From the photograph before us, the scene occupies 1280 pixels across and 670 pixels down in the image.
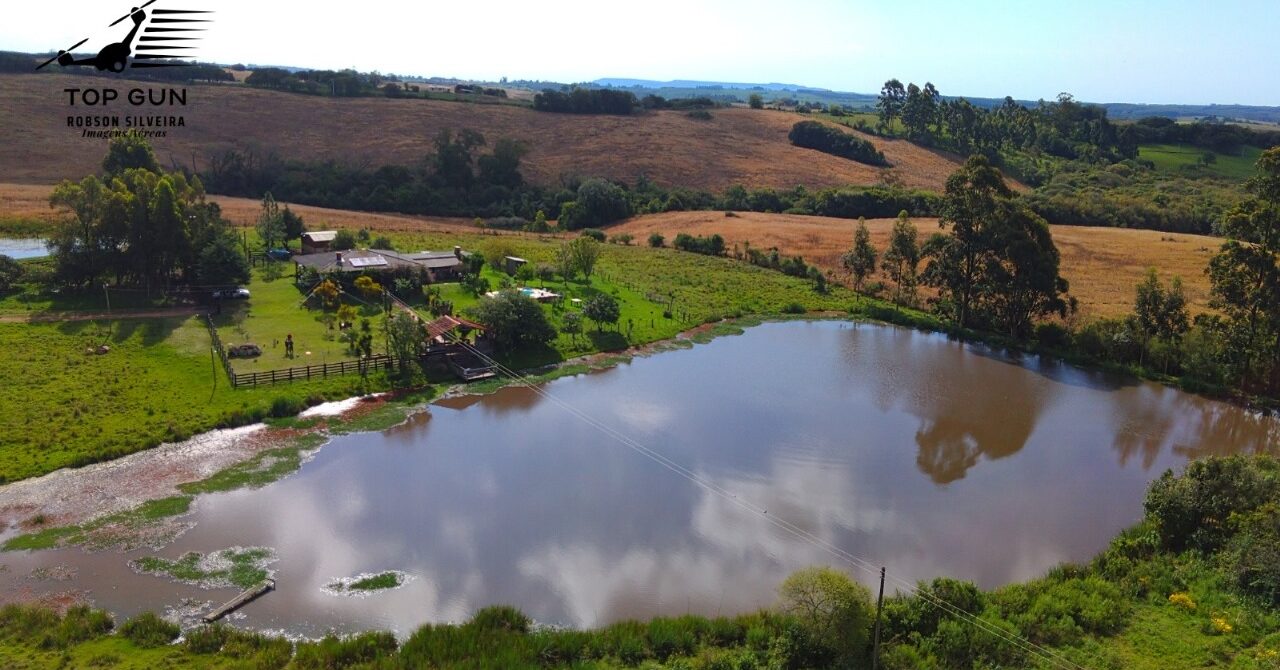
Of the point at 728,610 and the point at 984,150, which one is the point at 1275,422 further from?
the point at 984,150

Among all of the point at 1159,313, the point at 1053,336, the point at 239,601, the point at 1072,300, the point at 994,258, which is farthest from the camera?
the point at 994,258

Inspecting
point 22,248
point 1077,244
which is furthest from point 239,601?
point 1077,244

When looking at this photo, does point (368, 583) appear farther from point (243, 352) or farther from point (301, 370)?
point (243, 352)

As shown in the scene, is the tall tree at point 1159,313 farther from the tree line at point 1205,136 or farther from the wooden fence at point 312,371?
the tree line at point 1205,136

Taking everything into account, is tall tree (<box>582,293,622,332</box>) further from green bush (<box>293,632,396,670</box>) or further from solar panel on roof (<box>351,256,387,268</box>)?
green bush (<box>293,632,396,670</box>)

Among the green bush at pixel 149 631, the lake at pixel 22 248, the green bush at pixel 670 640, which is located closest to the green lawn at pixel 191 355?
the lake at pixel 22 248

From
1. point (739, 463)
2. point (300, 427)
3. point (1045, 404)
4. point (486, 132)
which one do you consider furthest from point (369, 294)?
point (486, 132)
